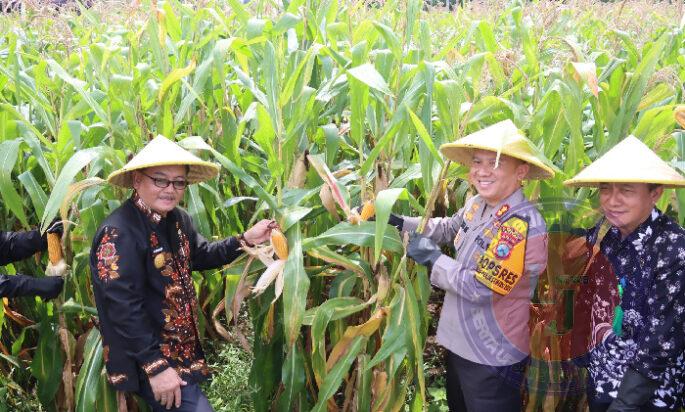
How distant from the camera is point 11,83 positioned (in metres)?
3.06

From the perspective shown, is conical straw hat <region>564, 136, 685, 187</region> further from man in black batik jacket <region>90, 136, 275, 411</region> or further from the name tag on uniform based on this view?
man in black batik jacket <region>90, 136, 275, 411</region>

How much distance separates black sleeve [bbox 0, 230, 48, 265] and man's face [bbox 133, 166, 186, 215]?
58 cm

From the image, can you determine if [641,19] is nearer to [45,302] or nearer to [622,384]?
[622,384]

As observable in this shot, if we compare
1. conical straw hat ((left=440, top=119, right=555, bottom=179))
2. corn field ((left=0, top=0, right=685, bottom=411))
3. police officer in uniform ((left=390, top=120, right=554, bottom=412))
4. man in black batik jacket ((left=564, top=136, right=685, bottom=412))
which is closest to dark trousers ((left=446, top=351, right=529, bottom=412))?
police officer in uniform ((left=390, top=120, right=554, bottom=412))

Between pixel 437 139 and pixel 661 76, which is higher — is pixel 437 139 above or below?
below

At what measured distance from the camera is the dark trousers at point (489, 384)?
7.66ft

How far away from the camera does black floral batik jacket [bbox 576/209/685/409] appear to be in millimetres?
2002

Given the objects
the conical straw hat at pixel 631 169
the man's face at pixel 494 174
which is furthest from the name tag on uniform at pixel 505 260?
the conical straw hat at pixel 631 169

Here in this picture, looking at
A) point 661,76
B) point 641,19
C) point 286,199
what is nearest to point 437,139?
point 286,199

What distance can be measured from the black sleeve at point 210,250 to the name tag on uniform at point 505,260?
957mm

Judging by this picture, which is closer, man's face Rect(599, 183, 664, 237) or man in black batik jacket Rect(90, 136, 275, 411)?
man's face Rect(599, 183, 664, 237)

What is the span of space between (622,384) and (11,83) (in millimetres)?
2809

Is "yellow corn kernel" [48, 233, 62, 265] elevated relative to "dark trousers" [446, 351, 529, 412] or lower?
elevated

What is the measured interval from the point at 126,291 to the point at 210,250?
435 mm
